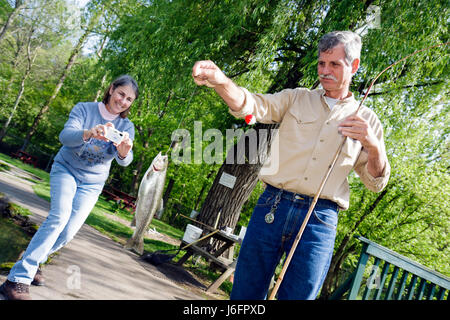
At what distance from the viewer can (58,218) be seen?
3.19 m

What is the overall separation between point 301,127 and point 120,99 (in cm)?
207

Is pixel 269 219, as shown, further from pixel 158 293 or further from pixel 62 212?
pixel 158 293

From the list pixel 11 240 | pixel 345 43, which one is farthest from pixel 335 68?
pixel 11 240

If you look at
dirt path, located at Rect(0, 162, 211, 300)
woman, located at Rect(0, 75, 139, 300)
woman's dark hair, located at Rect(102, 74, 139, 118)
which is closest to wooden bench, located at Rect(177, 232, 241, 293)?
dirt path, located at Rect(0, 162, 211, 300)

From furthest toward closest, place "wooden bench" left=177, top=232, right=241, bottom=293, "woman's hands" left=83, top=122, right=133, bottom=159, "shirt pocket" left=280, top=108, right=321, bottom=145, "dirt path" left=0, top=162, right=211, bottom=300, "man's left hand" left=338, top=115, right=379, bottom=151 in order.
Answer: "wooden bench" left=177, top=232, right=241, bottom=293, "dirt path" left=0, top=162, right=211, bottom=300, "woman's hands" left=83, top=122, right=133, bottom=159, "shirt pocket" left=280, top=108, right=321, bottom=145, "man's left hand" left=338, top=115, right=379, bottom=151

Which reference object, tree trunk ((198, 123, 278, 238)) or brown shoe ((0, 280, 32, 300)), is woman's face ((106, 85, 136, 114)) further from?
tree trunk ((198, 123, 278, 238))

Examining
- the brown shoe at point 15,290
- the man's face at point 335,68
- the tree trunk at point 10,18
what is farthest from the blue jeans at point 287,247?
the tree trunk at point 10,18

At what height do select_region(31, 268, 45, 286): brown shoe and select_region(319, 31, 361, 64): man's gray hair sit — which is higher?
select_region(319, 31, 361, 64): man's gray hair

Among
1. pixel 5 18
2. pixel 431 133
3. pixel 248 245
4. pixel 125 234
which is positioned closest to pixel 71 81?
pixel 5 18

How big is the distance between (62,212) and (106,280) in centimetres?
206

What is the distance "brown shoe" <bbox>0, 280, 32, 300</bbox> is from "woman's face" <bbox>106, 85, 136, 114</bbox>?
5.54 feet

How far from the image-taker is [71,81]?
2806 cm

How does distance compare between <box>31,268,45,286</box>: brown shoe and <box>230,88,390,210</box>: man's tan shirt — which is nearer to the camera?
<box>230,88,390,210</box>: man's tan shirt

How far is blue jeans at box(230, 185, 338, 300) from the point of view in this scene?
2.06 metres
